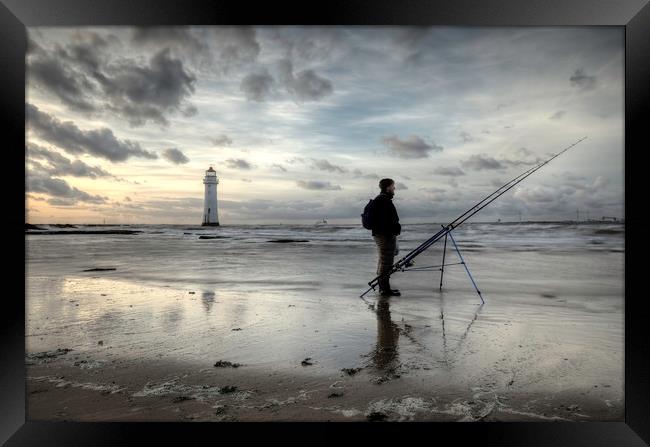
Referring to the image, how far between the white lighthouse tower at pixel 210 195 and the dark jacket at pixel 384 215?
158ft

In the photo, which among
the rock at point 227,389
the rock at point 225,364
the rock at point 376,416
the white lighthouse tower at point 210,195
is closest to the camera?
the rock at point 376,416

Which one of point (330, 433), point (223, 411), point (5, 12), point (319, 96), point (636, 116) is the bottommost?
point (330, 433)

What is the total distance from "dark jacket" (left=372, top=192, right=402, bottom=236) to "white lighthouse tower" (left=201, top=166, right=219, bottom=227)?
4811cm

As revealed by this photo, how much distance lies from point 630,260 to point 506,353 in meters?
1.09

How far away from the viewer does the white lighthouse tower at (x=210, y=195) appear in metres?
51.5

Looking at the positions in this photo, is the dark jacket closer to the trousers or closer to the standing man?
the standing man

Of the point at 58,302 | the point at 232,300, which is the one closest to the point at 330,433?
the point at 232,300

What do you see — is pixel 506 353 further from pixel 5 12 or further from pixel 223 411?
pixel 5 12

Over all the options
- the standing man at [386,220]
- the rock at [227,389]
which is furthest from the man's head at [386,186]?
the rock at [227,389]

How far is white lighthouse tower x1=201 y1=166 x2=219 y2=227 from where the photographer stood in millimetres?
51469

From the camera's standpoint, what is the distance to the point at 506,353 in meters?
3.05

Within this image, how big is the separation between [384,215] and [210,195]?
48.7 metres

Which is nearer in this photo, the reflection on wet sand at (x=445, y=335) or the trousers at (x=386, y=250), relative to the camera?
the reflection on wet sand at (x=445, y=335)

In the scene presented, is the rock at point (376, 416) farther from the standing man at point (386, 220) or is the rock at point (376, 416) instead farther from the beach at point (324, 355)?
Answer: the standing man at point (386, 220)
